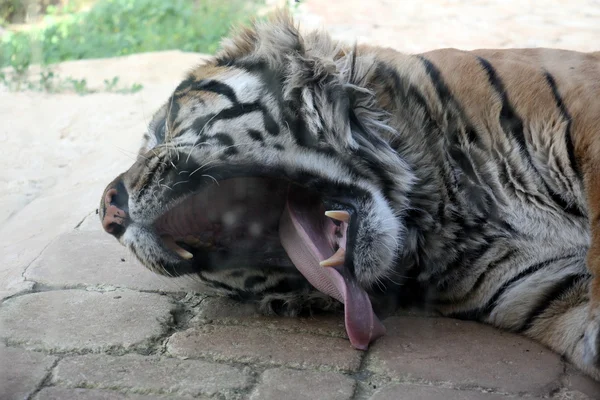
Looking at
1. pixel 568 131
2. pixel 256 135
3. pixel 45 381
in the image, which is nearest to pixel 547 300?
pixel 568 131

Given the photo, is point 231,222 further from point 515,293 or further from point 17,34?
point 17,34

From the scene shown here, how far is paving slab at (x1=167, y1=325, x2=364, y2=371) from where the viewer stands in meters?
2.02

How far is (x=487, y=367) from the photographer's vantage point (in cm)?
198

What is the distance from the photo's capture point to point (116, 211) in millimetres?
2252

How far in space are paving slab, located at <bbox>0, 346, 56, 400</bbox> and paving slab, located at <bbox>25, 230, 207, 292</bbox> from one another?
531 mm

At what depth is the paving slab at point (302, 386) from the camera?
6.00 feet

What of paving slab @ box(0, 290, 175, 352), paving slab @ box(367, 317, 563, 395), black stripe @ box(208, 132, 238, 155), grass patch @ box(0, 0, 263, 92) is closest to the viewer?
paving slab @ box(367, 317, 563, 395)

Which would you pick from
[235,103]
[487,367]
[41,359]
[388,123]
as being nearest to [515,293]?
[487,367]

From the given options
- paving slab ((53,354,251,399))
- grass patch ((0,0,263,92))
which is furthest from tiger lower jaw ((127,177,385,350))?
grass patch ((0,0,263,92))

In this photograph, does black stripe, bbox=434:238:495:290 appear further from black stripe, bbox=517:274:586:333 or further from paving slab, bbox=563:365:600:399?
paving slab, bbox=563:365:600:399

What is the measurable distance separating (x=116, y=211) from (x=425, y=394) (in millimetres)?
983

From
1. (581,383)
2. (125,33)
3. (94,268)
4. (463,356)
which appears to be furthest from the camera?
(125,33)

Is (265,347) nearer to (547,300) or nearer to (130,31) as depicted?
(547,300)

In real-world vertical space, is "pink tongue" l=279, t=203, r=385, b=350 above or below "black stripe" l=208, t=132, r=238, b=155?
below
